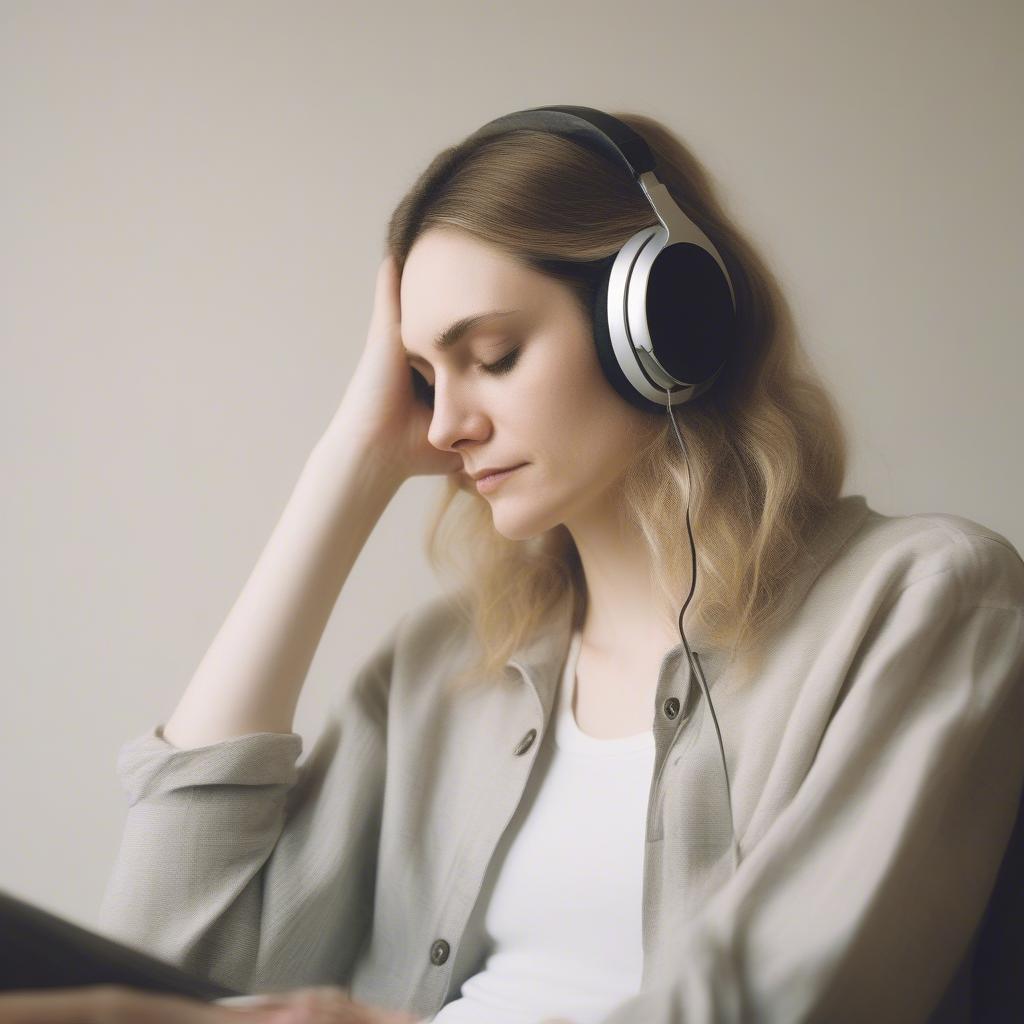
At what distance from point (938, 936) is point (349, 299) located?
3.53 feet

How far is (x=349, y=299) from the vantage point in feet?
4.79

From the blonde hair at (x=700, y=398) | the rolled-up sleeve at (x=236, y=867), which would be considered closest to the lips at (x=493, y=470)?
the blonde hair at (x=700, y=398)

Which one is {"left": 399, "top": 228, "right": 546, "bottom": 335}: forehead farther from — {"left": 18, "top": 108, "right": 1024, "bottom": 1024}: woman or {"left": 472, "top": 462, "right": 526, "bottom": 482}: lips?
{"left": 472, "top": 462, "right": 526, "bottom": 482}: lips

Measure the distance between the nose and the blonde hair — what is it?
16 centimetres

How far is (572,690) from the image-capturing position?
119 centimetres

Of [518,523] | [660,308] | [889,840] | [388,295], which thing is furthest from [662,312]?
[889,840]

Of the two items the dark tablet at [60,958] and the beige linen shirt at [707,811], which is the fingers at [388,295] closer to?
the beige linen shirt at [707,811]

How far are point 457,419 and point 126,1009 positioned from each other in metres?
0.66

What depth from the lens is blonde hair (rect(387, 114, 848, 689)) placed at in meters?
1.04

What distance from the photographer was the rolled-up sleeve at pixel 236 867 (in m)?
1.08

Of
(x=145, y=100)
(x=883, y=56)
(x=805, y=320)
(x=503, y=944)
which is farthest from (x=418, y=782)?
(x=883, y=56)

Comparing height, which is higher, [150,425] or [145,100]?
[145,100]

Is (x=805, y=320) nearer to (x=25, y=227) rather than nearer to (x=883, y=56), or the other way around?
(x=883, y=56)

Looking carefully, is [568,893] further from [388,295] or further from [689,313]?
[388,295]
